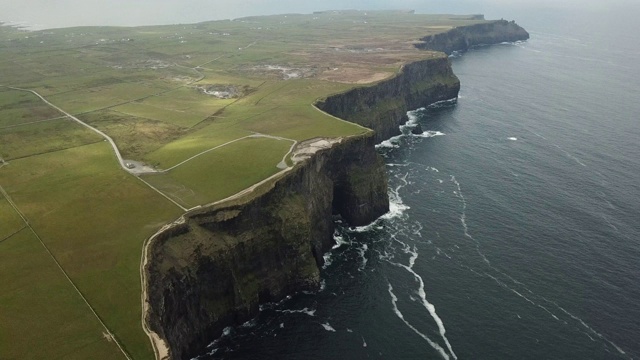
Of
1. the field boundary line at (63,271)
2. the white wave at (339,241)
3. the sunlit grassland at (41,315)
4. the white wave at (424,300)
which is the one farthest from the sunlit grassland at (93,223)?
the white wave at (424,300)

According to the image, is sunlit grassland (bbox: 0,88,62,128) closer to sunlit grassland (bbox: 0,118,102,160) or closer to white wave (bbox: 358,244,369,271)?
sunlit grassland (bbox: 0,118,102,160)

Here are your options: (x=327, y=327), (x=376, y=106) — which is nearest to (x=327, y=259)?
(x=327, y=327)

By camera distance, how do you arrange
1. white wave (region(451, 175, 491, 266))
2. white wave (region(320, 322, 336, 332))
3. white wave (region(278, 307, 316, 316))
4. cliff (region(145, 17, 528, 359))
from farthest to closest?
white wave (region(451, 175, 491, 266)), white wave (region(278, 307, 316, 316)), white wave (region(320, 322, 336, 332)), cliff (region(145, 17, 528, 359))

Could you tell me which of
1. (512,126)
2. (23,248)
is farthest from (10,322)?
(512,126)

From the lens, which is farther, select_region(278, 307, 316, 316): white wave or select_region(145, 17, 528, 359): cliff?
select_region(278, 307, 316, 316): white wave

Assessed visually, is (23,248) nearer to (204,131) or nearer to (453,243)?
(204,131)

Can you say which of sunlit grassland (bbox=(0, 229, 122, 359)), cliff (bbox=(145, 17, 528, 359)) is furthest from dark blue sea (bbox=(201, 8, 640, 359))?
sunlit grassland (bbox=(0, 229, 122, 359))

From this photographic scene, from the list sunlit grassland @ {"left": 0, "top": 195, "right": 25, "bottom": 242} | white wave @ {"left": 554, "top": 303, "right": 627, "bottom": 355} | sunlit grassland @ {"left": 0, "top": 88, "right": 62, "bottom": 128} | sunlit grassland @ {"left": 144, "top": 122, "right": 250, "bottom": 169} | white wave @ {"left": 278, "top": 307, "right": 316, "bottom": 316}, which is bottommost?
white wave @ {"left": 554, "top": 303, "right": 627, "bottom": 355}
